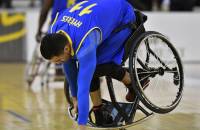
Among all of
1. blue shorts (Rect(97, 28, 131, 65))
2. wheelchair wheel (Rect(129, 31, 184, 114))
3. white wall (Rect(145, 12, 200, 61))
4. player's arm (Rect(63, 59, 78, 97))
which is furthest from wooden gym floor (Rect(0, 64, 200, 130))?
white wall (Rect(145, 12, 200, 61))

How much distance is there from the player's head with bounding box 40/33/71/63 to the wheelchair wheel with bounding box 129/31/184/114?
2.07 feet

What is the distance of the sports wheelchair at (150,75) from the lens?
5.59 metres

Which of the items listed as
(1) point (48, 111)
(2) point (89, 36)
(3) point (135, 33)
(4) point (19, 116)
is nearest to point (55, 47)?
(2) point (89, 36)

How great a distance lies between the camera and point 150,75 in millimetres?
5691

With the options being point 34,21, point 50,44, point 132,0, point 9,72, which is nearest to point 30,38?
point 34,21

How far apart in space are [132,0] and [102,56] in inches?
284

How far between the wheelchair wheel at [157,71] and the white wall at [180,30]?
766 centimetres

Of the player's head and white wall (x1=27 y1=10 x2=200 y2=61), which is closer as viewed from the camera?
the player's head

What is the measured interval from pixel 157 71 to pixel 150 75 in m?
0.08

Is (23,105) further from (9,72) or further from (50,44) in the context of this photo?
(9,72)

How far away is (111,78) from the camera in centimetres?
598

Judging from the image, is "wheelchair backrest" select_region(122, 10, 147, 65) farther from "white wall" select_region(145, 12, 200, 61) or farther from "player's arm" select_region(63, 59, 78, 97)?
"white wall" select_region(145, 12, 200, 61)

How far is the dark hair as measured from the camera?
198 inches

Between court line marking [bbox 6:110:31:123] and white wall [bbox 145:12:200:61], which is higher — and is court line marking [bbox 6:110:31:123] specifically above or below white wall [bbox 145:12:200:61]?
below
